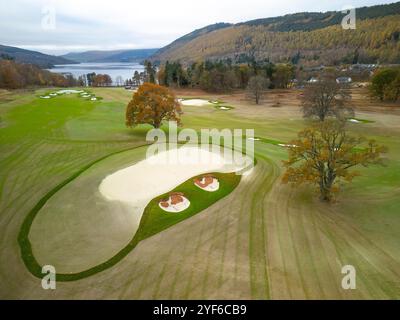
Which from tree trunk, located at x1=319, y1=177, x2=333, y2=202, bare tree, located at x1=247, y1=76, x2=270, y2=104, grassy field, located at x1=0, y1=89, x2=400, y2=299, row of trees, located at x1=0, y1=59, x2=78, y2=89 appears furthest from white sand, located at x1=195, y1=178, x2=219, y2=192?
row of trees, located at x1=0, y1=59, x2=78, y2=89

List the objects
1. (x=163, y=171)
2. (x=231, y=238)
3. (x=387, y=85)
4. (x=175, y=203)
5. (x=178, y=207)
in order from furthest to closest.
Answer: (x=387, y=85) → (x=163, y=171) → (x=175, y=203) → (x=178, y=207) → (x=231, y=238)

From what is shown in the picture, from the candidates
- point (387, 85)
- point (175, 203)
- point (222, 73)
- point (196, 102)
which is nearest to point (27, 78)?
point (222, 73)

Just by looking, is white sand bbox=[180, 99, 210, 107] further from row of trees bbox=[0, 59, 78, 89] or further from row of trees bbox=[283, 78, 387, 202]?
row of trees bbox=[0, 59, 78, 89]

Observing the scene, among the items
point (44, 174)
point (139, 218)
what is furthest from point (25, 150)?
point (139, 218)

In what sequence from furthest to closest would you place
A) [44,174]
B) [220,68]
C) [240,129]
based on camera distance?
[220,68] < [240,129] < [44,174]

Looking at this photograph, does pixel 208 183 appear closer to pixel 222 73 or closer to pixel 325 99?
pixel 325 99

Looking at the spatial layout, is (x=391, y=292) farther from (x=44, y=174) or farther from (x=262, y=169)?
(x=44, y=174)

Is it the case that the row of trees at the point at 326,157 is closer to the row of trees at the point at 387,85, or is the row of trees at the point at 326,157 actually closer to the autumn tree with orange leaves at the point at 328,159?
the autumn tree with orange leaves at the point at 328,159
